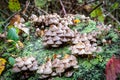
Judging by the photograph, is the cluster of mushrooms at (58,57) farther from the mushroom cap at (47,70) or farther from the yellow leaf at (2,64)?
the yellow leaf at (2,64)

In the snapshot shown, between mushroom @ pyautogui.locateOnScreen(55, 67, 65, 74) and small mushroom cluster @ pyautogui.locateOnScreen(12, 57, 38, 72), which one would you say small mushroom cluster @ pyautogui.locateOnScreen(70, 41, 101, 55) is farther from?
small mushroom cluster @ pyautogui.locateOnScreen(12, 57, 38, 72)

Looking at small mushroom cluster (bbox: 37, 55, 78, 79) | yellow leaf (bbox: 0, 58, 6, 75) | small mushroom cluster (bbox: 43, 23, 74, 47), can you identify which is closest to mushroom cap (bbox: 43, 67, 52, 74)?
small mushroom cluster (bbox: 37, 55, 78, 79)

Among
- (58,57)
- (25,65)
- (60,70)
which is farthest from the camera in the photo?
(58,57)

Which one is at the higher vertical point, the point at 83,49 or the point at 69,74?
the point at 83,49

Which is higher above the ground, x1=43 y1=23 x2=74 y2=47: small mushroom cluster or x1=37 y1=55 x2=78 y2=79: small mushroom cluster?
x1=43 y1=23 x2=74 y2=47: small mushroom cluster

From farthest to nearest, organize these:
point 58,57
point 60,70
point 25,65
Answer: point 58,57, point 25,65, point 60,70

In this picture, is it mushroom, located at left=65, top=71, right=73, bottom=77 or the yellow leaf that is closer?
mushroom, located at left=65, top=71, right=73, bottom=77

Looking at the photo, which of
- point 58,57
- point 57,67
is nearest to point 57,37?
point 58,57

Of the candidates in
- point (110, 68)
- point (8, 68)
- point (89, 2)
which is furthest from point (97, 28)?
point (89, 2)

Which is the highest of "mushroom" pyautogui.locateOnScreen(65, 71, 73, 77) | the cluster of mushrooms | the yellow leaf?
the cluster of mushrooms

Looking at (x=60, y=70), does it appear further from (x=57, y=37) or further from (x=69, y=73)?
(x=57, y=37)

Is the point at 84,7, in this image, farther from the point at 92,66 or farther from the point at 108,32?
the point at 92,66
